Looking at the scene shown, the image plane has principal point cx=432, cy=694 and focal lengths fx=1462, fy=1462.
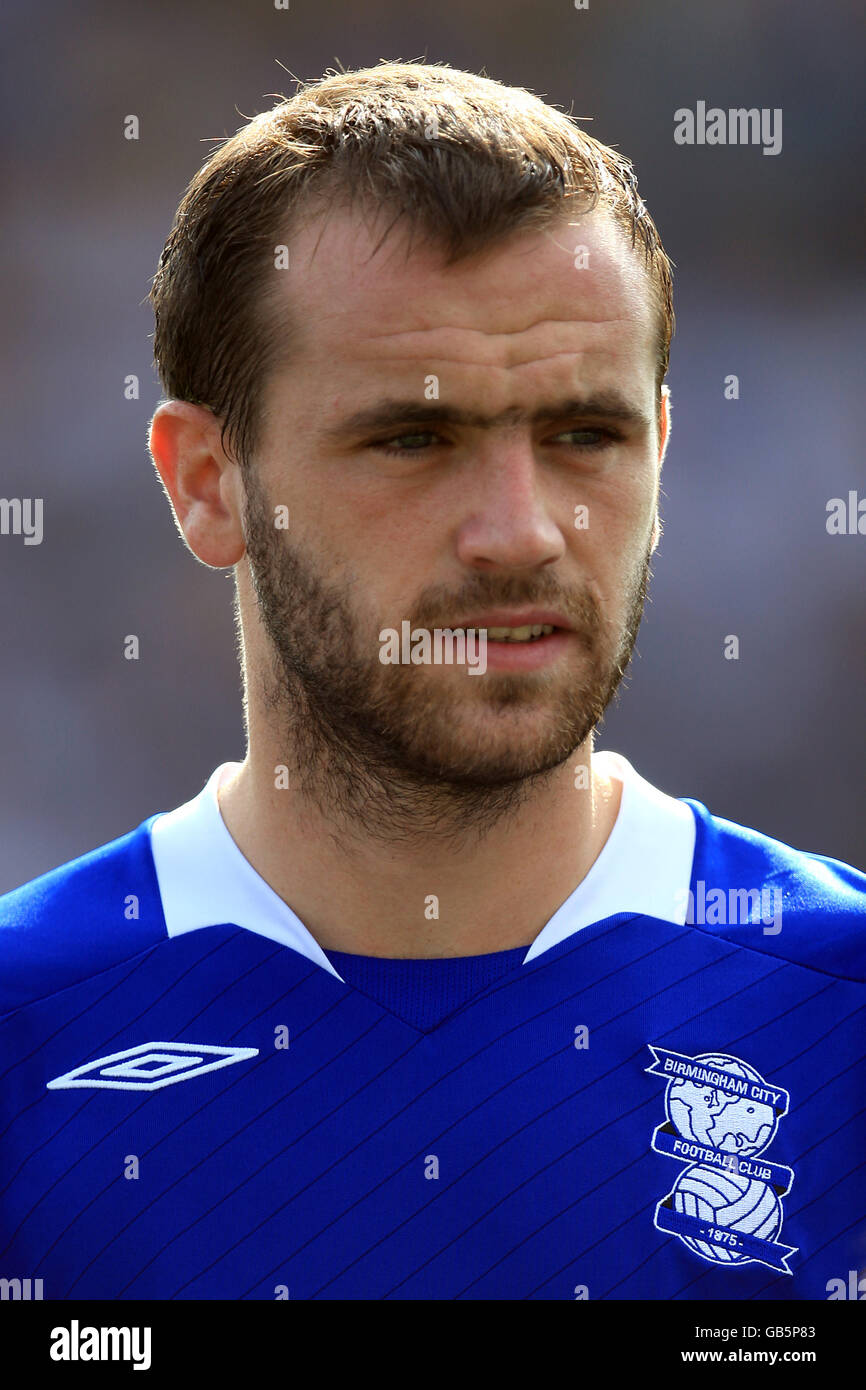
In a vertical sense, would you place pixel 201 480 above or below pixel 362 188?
below

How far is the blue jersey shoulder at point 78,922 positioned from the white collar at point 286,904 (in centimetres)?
3

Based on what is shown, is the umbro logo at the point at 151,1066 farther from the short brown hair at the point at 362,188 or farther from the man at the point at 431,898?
the short brown hair at the point at 362,188

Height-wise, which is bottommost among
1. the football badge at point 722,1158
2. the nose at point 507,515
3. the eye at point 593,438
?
Result: the football badge at point 722,1158

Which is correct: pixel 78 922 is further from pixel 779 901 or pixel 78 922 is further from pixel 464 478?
pixel 779 901

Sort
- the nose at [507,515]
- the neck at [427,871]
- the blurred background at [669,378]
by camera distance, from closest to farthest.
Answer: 1. the nose at [507,515]
2. the neck at [427,871]
3. the blurred background at [669,378]

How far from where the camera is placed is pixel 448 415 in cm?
157

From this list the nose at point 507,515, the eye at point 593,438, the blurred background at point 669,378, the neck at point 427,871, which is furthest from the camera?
the blurred background at point 669,378

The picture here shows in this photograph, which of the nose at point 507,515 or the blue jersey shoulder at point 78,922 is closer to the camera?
the nose at point 507,515

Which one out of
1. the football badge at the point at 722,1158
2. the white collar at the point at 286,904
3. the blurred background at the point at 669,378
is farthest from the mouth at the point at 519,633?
the blurred background at the point at 669,378

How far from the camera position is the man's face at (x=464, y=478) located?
1.58 metres

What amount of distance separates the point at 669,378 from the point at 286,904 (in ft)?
13.3

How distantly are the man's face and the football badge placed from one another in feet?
1.34

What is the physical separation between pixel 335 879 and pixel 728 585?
12.6ft

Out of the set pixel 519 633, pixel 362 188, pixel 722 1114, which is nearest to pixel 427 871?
pixel 519 633
